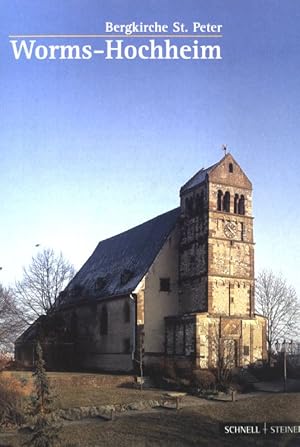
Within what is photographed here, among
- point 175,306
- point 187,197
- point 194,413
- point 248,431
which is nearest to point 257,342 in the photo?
point 175,306

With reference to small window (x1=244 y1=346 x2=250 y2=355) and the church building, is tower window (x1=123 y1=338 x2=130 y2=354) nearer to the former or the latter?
the church building

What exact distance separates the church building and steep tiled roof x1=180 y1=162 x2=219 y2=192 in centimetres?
11

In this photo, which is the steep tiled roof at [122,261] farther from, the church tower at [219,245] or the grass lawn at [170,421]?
the grass lawn at [170,421]

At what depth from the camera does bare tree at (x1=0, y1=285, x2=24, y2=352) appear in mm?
54291

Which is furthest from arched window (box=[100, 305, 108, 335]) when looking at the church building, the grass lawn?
the grass lawn

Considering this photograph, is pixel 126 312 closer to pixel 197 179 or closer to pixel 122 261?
pixel 122 261

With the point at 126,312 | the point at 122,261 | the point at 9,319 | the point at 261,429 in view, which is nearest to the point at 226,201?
the point at 126,312

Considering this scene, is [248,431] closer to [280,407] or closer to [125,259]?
[280,407]

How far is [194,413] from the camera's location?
29.7 m

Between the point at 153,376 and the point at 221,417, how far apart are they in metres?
13.1

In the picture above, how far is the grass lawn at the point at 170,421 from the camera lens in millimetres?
24328

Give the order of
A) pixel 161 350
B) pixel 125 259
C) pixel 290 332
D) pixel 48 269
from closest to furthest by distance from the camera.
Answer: pixel 161 350 → pixel 125 259 → pixel 48 269 → pixel 290 332

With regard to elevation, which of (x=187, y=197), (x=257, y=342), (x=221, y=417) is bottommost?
(x=221, y=417)

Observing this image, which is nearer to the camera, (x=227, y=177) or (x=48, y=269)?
(x=227, y=177)
